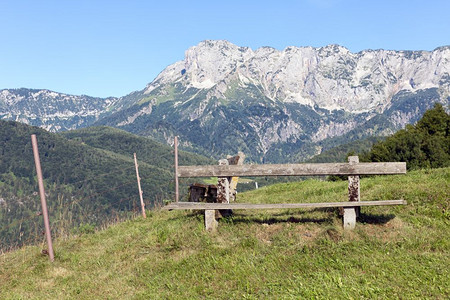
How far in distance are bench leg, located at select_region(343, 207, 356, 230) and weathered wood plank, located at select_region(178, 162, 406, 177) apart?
3.42 ft

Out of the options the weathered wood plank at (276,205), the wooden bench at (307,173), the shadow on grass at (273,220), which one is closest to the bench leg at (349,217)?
the wooden bench at (307,173)

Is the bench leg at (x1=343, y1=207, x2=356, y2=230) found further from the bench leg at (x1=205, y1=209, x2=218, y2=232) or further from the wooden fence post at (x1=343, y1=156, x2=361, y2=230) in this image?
the bench leg at (x1=205, y1=209, x2=218, y2=232)

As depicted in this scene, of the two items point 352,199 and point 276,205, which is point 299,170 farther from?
point 352,199

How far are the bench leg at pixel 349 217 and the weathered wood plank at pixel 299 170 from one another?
3.42ft

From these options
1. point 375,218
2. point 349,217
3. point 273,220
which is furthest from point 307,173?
point 375,218

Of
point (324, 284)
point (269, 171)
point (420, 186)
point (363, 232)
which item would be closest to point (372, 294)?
point (324, 284)

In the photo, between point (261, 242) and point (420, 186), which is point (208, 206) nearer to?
point (261, 242)

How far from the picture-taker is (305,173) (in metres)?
10.4

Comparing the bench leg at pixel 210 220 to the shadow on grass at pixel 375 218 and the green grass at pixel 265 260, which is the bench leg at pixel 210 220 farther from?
the shadow on grass at pixel 375 218

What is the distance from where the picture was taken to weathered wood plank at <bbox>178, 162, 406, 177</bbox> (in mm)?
10023

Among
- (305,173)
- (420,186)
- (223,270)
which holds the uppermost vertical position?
(305,173)

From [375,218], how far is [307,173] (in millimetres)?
2295

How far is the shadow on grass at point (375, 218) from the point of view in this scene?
9.92 meters

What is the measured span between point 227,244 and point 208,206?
1452mm
